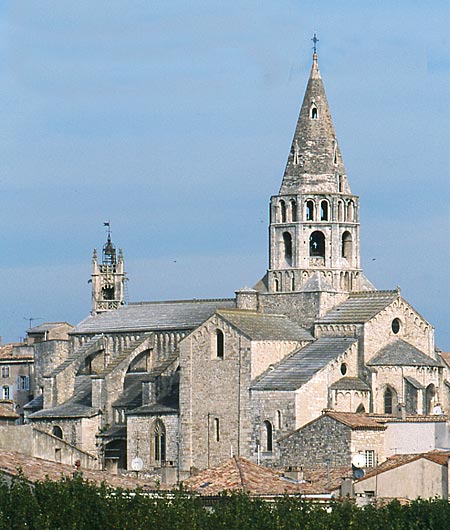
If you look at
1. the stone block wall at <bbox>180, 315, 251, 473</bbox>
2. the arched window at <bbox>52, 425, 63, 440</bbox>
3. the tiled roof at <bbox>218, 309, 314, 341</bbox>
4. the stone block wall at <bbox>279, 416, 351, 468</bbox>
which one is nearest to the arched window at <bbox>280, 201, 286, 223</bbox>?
the tiled roof at <bbox>218, 309, 314, 341</bbox>

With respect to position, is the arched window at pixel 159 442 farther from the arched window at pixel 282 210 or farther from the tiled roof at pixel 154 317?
the arched window at pixel 282 210

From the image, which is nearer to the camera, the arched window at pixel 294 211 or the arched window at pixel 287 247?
the arched window at pixel 294 211

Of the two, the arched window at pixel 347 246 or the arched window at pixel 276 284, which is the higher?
the arched window at pixel 347 246

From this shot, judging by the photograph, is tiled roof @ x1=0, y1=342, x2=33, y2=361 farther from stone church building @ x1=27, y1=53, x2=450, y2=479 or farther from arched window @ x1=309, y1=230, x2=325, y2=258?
arched window @ x1=309, y1=230, x2=325, y2=258

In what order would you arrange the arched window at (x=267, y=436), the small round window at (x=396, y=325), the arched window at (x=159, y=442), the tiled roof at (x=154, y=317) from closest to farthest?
the arched window at (x=267, y=436)
the arched window at (x=159, y=442)
the small round window at (x=396, y=325)
the tiled roof at (x=154, y=317)

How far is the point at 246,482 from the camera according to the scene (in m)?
80.7

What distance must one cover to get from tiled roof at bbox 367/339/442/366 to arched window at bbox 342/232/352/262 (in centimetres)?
527

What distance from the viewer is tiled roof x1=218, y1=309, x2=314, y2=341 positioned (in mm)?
107000

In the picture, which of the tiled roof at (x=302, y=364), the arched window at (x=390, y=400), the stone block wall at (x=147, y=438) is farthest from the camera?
the stone block wall at (x=147, y=438)

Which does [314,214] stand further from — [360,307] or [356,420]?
[356,420]

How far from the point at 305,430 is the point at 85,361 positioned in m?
23.8

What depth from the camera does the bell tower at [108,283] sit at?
130875 millimetres

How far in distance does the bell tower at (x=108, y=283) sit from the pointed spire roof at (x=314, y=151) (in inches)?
843

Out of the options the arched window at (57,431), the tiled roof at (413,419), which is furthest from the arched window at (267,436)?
the arched window at (57,431)
